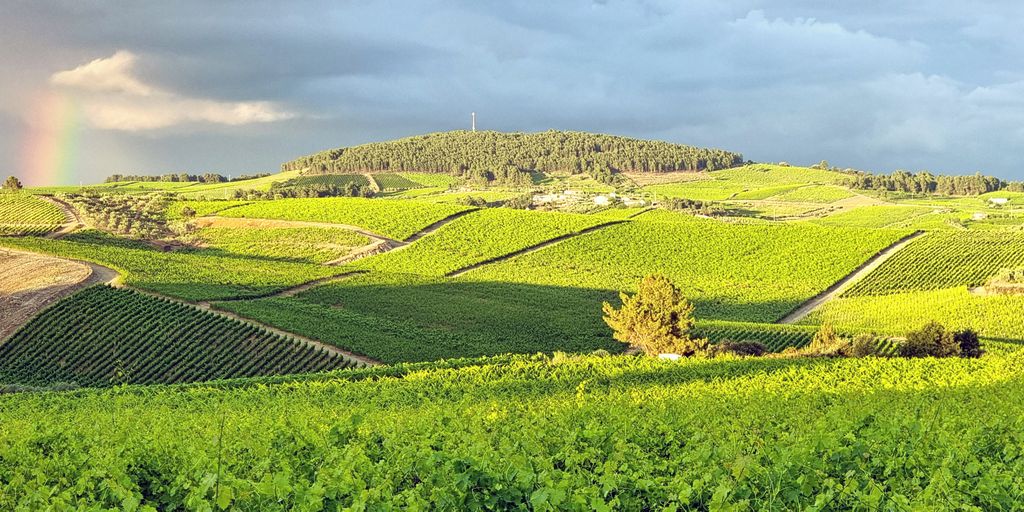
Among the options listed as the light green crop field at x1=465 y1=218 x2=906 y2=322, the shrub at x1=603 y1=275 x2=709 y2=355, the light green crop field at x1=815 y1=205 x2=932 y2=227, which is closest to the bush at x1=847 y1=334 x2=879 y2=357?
the shrub at x1=603 y1=275 x2=709 y2=355

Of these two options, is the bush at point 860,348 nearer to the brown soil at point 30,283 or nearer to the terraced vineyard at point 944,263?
the terraced vineyard at point 944,263

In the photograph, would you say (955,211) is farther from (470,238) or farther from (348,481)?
(348,481)

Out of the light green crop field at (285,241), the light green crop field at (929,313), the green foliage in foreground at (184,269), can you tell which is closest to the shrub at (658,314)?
the light green crop field at (929,313)

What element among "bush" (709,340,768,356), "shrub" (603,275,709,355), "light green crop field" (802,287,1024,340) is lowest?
"light green crop field" (802,287,1024,340)

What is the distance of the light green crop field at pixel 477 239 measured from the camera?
357 feet

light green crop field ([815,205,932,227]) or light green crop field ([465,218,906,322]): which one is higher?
light green crop field ([815,205,932,227])

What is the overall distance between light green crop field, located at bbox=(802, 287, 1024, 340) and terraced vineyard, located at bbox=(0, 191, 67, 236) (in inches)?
3763

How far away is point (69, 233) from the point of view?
107875 millimetres

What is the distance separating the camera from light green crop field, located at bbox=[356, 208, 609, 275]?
10869 centimetres

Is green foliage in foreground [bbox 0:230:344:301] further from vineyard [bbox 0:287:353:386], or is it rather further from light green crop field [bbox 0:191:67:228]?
light green crop field [bbox 0:191:67:228]

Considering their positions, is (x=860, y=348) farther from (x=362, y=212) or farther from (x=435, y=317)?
(x=362, y=212)

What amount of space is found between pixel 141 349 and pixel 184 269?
102 ft

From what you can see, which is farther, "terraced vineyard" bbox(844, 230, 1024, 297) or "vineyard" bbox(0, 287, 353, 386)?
"terraced vineyard" bbox(844, 230, 1024, 297)

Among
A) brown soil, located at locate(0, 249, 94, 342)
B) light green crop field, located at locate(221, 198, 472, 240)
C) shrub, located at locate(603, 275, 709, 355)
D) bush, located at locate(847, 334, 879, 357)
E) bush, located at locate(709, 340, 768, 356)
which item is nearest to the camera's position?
bush, located at locate(847, 334, 879, 357)
